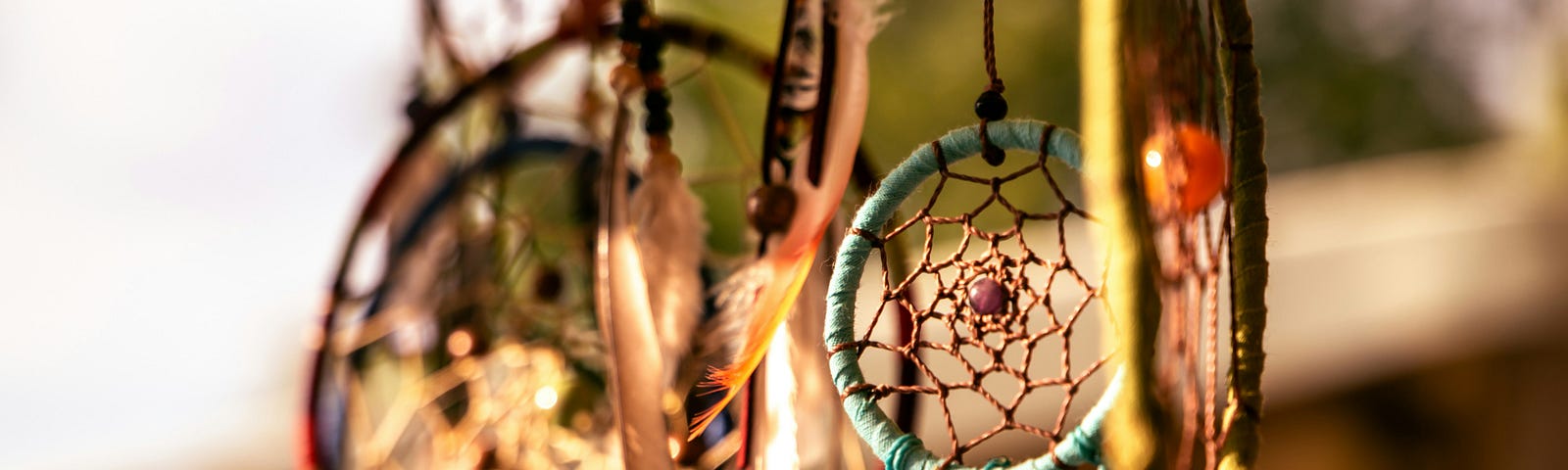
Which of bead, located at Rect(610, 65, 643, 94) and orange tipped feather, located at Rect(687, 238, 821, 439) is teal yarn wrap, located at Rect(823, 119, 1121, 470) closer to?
orange tipped feather, located at Rect(687, 238, 821, 439)

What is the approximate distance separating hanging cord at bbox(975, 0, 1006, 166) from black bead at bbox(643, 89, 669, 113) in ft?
0.53

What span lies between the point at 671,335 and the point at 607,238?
67mm

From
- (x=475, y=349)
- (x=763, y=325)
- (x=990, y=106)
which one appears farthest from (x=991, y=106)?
(x=475, y=349)

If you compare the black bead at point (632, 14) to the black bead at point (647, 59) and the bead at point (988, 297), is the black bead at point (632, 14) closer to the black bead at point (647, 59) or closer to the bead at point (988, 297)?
the black bead at point (647, 59)

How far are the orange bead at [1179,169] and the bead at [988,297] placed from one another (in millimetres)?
50

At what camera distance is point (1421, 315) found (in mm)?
1365

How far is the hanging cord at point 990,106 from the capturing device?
297 mm

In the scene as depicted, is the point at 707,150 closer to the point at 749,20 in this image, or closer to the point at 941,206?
the point at 749,20

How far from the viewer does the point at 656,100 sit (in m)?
0.43


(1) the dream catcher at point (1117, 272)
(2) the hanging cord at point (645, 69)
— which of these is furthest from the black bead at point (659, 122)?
(1) the dream catcher at point (1117, 272)

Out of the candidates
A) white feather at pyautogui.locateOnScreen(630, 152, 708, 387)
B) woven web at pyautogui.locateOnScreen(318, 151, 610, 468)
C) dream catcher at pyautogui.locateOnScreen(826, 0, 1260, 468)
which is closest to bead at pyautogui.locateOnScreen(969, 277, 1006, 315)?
dream catcher at pyautogui.locateOnScreen(826, 0, 1260, 468)

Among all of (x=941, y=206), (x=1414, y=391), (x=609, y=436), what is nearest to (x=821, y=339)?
(x=609, y=436)

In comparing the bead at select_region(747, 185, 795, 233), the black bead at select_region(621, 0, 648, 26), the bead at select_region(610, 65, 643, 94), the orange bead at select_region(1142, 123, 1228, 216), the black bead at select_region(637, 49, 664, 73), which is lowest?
the bead at select_region(747, 185, 795, 233)

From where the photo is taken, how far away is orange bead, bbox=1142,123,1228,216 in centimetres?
26
